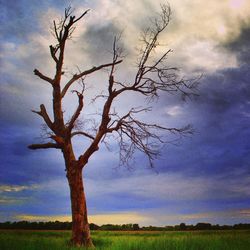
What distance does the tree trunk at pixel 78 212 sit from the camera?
16.1 metres

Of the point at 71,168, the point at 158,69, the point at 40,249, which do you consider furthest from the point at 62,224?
the point at 40,249

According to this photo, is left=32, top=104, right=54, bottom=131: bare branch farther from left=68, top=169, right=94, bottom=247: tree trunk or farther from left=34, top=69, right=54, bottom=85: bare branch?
left=68, top=169, right=94, bottom=247: tree trunk

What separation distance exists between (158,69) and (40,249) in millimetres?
11004

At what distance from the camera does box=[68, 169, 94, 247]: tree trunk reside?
53.0 ft

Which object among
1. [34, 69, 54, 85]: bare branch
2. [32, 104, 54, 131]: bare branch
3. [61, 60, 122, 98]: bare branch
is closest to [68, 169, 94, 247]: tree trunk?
[32, 104, 54, 131]: bare branch

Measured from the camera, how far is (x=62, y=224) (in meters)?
32.0

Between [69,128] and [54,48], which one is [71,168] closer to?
[69,128]

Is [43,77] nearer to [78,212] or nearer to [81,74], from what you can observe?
[81,74]

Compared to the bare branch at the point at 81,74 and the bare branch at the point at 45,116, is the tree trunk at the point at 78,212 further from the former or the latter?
the bare branch at the point at 81,74

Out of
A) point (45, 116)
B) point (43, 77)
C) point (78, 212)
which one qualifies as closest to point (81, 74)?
point (43, 77)

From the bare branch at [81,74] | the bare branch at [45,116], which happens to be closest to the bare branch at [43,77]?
the bare branch at [81,74]

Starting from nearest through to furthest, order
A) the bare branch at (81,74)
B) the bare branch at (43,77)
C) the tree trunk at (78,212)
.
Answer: the tree trunk at (78,212), the bare branch at (43,77), the bare branch at (81,74)

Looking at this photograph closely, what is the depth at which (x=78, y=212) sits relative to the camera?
640 inches

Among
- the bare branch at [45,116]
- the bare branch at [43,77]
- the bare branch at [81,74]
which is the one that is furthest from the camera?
the bare branch at [81,74]
